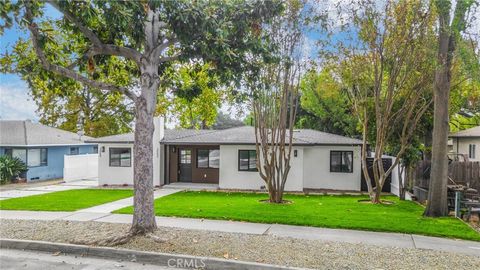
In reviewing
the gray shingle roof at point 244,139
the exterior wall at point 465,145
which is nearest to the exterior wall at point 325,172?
the gray shingle roof at point 244,139

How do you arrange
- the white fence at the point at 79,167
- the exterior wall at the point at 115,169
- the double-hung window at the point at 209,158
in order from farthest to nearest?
1. the white fence at the point at 79,167
2. the double-hung window at the point at 209,158
3. the exterior wall at the point at 115,169

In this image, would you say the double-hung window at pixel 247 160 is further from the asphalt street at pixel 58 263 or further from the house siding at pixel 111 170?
the asphalt street at pixel 58 263

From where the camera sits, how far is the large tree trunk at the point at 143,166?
775 centimetres

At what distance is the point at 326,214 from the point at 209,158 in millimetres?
9545

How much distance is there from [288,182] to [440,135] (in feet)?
24.7

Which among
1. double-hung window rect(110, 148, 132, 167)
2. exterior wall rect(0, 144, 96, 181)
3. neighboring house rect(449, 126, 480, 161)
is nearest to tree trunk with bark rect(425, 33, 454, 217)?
neighboring house rect(449, 126, 480, 161)

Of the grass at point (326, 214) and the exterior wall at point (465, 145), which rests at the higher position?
the exterior wall at point (465, 145)

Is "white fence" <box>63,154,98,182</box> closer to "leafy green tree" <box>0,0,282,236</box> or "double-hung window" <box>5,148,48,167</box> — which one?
"double-hung window" <box>5,148,48,167</box>

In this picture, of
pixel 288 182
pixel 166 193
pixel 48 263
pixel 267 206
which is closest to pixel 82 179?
pixel 166 193

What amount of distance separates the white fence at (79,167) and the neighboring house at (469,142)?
22207 millimetres

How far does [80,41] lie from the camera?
30.8ft

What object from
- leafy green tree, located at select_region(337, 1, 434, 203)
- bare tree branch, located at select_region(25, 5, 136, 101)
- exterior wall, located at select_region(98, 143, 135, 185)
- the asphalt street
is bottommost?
the asphalt street

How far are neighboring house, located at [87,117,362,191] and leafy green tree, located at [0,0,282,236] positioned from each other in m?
8.66

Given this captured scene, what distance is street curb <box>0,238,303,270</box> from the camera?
243 inches
